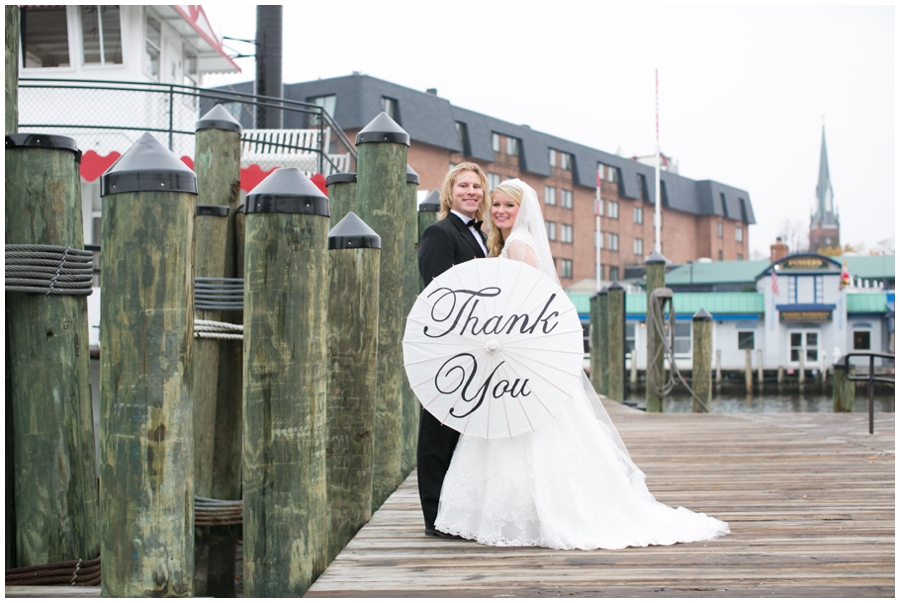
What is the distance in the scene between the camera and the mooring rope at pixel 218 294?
4469 millimetres

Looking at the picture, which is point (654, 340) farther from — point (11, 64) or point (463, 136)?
point (463, 136)

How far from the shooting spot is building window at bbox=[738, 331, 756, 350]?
36.3 m

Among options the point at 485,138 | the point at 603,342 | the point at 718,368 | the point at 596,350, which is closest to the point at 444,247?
the point at 603,342

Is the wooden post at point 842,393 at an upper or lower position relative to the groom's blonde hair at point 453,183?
lower

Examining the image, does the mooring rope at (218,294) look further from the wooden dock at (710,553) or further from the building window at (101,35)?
the building window at (101,35)

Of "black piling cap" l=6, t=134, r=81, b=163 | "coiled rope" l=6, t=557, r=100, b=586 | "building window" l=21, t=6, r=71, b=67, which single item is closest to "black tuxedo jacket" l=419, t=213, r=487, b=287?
"black piling cap" l=6, t=134, r=81, b=163

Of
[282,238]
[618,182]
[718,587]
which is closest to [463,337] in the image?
[282,238]

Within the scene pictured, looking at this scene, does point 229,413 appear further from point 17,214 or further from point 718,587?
point 718,587

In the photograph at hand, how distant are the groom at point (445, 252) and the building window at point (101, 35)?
10272mm

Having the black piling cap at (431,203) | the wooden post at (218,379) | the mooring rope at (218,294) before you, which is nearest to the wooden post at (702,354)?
the black piling cap at (431,203)

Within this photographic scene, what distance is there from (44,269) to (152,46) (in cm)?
1090

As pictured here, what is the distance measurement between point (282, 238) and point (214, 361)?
1.65 metres

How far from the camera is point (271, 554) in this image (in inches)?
133

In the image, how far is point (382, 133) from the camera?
16.8 ft
